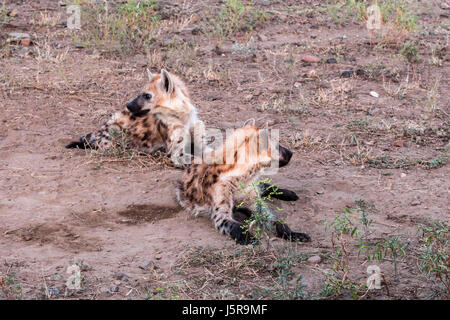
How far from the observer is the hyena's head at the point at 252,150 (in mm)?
4441

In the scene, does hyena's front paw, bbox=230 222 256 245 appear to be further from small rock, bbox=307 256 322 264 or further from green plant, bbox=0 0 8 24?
Answer: green plant, bbox=0 0 8 24

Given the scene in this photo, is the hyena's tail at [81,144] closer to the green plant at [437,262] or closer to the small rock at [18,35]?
the small rock at [18,35]

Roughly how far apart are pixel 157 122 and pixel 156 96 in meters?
0.27

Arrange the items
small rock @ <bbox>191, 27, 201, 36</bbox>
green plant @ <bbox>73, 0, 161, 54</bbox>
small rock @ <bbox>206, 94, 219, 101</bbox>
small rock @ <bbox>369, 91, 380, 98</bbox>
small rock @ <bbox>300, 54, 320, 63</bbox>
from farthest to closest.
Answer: small rock @ <bbox>191, 27, 201, 36</bbox>, green plant @ <bbox>73, 0, 161, 54</bbox>, small rock @ <bbox>300, 54, 320, 63</bbox>, small rock @ <bbox>206, 94, 219, 101</bbox>, small rock @ <bbox>369, 91, 380, 98</bbox>

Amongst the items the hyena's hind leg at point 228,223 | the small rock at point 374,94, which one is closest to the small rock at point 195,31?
the small rock at point 374,94

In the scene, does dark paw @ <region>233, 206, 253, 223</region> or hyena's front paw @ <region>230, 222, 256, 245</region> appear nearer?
hyena's front paw @ <region>230, 222, 256, 245</region>

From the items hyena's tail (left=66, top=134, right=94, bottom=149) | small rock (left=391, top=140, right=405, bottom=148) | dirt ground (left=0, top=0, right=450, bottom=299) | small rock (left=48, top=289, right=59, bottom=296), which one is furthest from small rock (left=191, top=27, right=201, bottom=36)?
small rock (left=48, top=289, right=59, bottom=296)

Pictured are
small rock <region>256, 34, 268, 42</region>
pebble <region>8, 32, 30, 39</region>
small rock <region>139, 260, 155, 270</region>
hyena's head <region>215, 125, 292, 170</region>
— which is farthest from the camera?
small rock <region>256, 34, 268, 42</region>

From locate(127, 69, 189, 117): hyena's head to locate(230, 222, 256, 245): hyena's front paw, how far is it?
6.92ft

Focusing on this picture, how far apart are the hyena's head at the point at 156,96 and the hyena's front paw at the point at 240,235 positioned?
211cm

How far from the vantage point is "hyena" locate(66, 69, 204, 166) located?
583cm

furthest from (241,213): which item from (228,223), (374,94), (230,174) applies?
(374,94)

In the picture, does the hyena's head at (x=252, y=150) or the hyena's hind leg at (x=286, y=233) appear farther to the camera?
the hyena's head at (x=252, y=150)

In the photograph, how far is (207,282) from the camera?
354 centimetres
